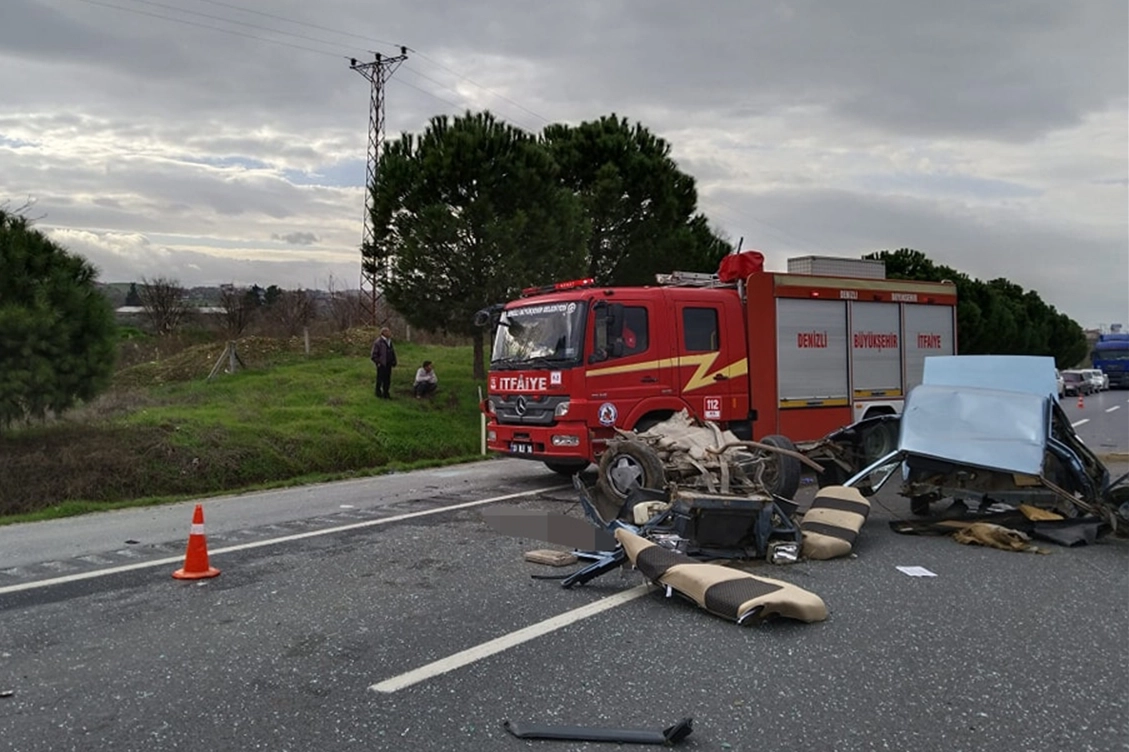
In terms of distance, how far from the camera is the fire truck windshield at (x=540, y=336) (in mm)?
11039

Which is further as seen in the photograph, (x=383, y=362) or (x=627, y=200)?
(x=627, y=200)

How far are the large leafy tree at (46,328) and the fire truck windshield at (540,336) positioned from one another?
5.75m

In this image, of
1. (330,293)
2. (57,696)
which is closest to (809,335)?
(57,696)

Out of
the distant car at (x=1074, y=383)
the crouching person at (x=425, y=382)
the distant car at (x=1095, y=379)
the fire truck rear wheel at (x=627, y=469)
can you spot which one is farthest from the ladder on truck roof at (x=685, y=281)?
the distant car at (x=1095, y=379)

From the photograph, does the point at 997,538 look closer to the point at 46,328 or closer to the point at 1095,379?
the point at 46,328

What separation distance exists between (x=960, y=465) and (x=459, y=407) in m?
13.4

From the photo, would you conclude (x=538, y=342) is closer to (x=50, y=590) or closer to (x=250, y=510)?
(x=250, y=510)

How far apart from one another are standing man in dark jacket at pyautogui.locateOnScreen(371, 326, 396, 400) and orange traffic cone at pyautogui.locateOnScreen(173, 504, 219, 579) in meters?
12.3

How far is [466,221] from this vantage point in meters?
20.0

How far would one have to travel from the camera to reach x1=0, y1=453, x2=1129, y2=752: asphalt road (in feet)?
13.5

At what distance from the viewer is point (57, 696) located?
4.51 meters

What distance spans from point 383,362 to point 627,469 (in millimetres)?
10696

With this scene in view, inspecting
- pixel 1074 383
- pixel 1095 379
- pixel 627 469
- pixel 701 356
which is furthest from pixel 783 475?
pixel 1095 379

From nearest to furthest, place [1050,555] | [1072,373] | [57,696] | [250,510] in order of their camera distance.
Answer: [57,696]
[1050,555]
[250,510]
[1072,373]
